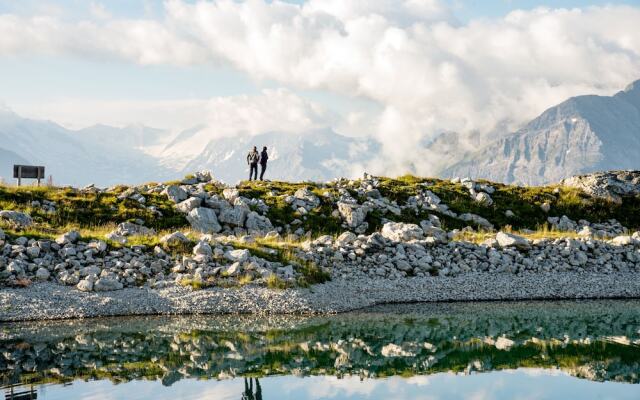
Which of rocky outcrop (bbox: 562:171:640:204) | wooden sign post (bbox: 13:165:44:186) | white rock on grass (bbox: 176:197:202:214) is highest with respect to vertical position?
rocky outcrop (bbox: 562:171:640:204)

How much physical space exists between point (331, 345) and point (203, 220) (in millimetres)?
24704

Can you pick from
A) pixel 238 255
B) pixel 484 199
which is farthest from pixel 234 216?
pixel 484 199

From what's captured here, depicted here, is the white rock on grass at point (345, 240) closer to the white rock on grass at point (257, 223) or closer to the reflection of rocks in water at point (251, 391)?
the white rock on grass at point (257, 223)

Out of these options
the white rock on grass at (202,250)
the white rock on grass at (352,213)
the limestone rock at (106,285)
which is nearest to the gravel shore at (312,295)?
the limestone rock at (106,285)

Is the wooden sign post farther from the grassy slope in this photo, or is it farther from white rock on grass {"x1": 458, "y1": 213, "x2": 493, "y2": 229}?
white rock on grass {"x1": 458, "y1": 213, "x2": 493, "y2": 229}

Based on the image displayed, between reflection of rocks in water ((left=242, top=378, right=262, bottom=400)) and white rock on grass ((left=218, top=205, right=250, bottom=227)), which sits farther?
white rock on grass ((left=218, top=205, right=250, bottom=227))

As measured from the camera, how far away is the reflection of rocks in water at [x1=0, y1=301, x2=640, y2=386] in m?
27.9

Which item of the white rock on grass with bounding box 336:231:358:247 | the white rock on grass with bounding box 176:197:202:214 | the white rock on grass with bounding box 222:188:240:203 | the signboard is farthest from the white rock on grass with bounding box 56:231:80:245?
the signboard

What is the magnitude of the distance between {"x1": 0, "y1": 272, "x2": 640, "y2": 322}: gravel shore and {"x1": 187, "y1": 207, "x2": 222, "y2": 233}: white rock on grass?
1392 centimetres

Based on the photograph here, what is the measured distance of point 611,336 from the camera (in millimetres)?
34281

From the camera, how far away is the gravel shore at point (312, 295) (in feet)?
123

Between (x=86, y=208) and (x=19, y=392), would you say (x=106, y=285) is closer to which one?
(x=19, y=392)

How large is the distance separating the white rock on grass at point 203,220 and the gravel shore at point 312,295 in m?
13.9

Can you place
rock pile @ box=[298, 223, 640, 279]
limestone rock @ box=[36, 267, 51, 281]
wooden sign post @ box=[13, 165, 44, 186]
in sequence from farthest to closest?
wooden sign post @ box=[13, 165, 44, 186] < rock pile @ box=[298, 223, 640, 279] < limestone rock @ box=[36, 267, 51, 281]
